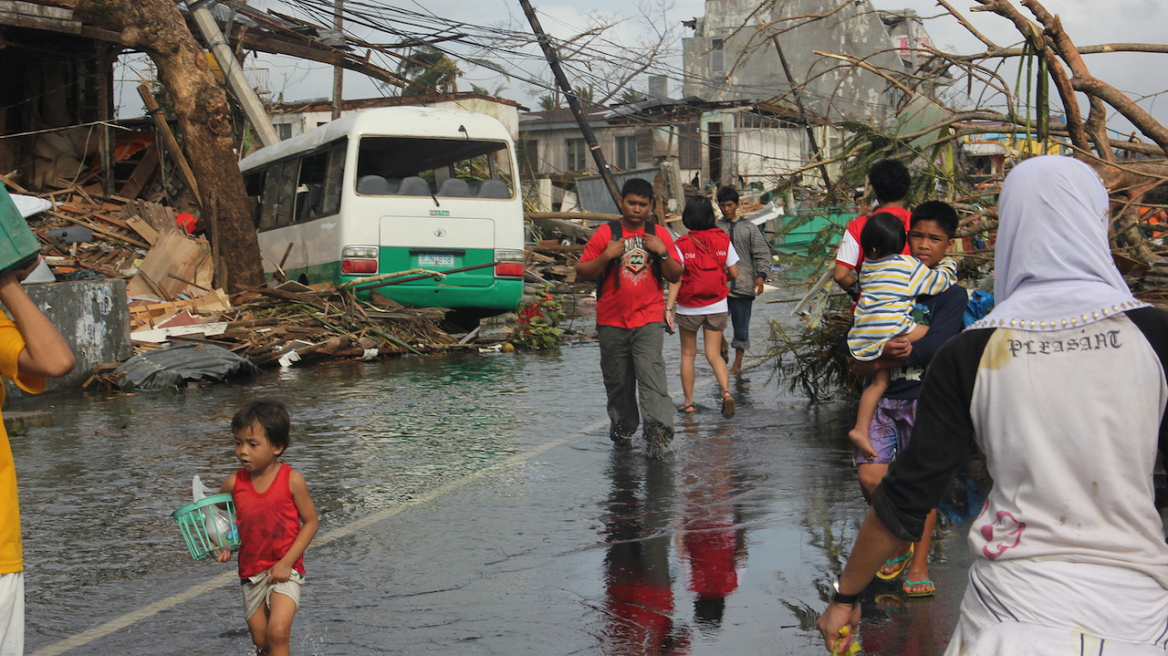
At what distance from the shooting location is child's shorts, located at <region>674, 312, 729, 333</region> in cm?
956

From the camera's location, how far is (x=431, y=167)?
646 inches

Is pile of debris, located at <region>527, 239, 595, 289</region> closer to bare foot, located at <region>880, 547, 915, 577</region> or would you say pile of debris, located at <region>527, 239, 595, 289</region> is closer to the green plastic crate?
bare foot, located at <region>880, 547, 915, 577</region>

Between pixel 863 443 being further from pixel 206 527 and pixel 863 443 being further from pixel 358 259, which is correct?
pixel 358 259

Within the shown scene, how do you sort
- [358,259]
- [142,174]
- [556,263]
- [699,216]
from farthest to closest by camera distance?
[556,263] → [142,174] → [358,259] → [699,216]

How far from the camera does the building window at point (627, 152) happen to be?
45.8 meters

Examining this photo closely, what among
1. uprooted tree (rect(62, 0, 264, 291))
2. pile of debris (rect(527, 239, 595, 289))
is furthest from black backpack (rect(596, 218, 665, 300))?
pile of debris (rect(527, 239, 595, 289))

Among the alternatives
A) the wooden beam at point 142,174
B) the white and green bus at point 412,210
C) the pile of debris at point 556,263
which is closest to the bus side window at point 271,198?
the white and green bus at point 412,210

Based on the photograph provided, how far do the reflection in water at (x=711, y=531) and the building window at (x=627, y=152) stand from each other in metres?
38.6

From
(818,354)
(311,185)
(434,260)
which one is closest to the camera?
(818,354)

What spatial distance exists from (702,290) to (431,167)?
7.84 meters

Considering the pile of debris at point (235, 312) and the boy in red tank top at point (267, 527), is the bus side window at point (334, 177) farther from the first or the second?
the boy in red tank top at point (267, 527)

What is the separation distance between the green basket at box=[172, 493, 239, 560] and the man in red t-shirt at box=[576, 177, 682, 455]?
157 inches

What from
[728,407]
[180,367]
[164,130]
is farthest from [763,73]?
[728,407]

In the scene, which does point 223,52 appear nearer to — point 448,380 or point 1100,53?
point 448,380
